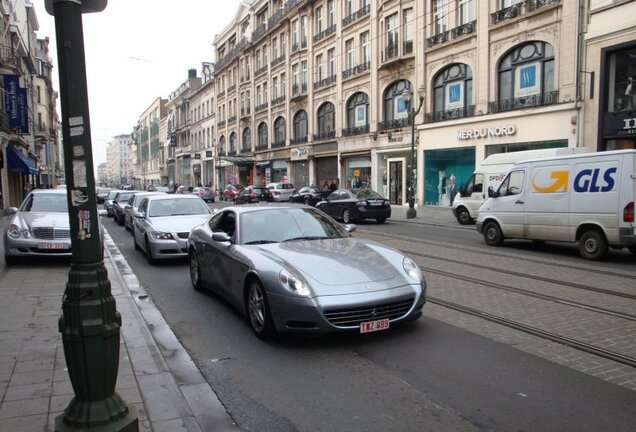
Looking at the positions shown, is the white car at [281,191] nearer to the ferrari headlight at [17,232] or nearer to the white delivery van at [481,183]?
the white delivery van at [481,183]

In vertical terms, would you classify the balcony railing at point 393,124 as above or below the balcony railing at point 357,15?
below

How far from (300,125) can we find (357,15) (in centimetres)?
1236

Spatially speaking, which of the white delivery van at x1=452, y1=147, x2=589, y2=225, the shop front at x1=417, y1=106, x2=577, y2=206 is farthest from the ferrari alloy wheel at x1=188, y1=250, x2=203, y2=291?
the shop front at x1=417, y1=106, x2=577, y2=206

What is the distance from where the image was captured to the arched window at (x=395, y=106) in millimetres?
30531

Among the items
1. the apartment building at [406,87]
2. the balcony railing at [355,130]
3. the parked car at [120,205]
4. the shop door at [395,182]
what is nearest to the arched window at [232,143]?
the apartment building at [406,87]

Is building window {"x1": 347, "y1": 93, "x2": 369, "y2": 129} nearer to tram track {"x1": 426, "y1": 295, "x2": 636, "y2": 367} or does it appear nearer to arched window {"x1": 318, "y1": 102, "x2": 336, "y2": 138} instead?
arched window {"x1": 318, "y1": 102, "x2": 336, "y2": 138}

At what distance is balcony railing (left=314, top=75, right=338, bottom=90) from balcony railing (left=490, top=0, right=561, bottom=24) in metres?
15.3

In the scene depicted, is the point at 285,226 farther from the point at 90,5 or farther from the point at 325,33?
the point at 325,33

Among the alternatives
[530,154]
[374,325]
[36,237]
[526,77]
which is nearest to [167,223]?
[36,237]

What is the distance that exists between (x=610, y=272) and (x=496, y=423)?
22.8 ft

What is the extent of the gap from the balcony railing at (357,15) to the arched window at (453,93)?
8430 mm

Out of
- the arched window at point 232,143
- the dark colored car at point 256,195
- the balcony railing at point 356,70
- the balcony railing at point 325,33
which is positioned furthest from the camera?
the arched window at point 232,143

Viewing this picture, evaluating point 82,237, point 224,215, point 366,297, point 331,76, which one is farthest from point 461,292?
point 331,76

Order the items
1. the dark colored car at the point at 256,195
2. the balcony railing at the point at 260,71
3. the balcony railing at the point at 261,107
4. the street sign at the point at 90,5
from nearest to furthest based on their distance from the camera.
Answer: the street sign at the point at 90,5 < the dark colored car at the point at 256,195 < the balcony railing at the point at 261,107 < the balcony railing at the point at 260,71
